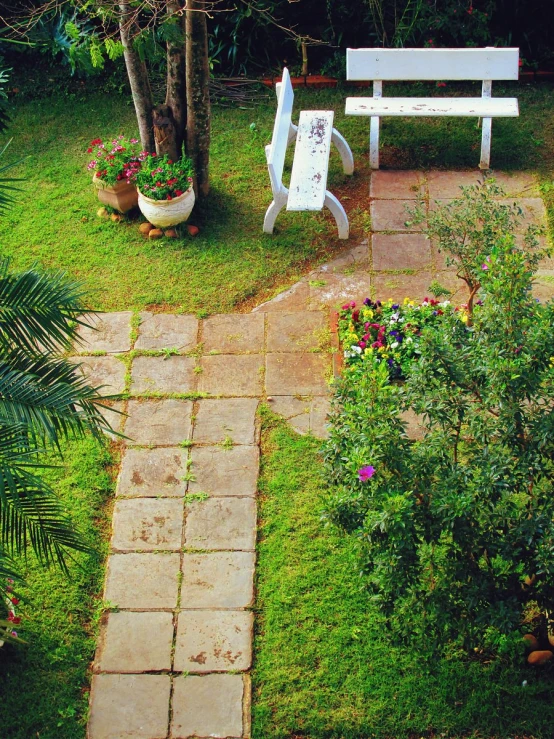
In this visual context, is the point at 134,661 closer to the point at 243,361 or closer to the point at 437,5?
the point at 243,361

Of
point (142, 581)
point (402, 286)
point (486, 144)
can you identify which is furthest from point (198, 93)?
point (142, 581)

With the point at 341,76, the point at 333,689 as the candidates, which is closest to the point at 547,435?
the point at 333,689

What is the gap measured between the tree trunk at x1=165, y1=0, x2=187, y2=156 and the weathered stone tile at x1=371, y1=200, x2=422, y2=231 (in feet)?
5.91

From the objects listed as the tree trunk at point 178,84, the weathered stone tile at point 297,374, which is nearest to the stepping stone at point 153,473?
the weathered stone tile at point 297,374

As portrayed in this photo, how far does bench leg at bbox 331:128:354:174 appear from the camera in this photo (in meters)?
8.44

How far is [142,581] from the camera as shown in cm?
535

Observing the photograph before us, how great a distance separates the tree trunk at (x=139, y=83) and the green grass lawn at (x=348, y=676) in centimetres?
426

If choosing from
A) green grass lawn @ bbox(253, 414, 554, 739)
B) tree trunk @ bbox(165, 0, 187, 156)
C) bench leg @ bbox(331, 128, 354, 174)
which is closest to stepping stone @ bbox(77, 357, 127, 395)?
green grass lawn @ bbox(253, 414, 554, 739)

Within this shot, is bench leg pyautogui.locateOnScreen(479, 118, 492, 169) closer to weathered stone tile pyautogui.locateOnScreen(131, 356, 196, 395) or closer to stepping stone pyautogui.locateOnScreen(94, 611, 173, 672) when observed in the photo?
weathered stone tile pyautogui.locateOnScreen(131, 356, 196, 395)

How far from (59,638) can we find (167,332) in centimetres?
263

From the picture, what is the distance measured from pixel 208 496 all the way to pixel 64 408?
173 centimetres

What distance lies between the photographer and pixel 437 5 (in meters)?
9.91

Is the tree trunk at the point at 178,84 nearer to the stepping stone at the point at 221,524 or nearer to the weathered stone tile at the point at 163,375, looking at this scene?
the weathered stone tile at the point at 163,375

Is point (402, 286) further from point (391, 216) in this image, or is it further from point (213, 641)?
point (213, 641)
